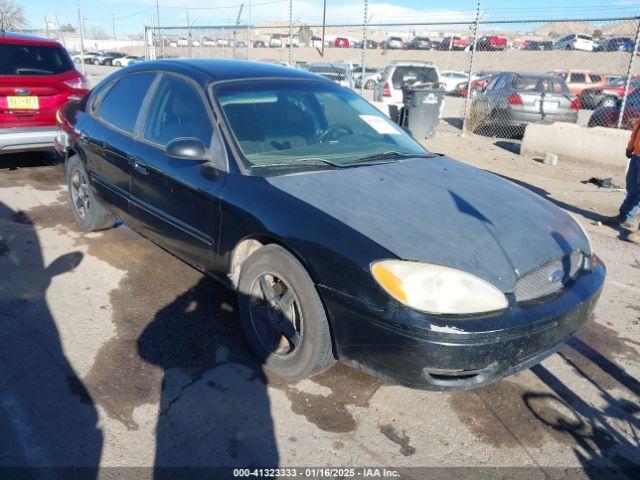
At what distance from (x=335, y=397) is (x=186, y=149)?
1649 millimetres

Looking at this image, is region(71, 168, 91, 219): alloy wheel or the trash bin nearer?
region(71, 168, 91, 219): alloy wheel

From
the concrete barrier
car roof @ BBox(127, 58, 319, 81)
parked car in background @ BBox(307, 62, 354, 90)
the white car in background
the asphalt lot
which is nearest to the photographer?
Result: the asphalt lot

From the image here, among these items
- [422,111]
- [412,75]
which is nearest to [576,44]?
[412,75]

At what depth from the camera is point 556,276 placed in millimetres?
2693

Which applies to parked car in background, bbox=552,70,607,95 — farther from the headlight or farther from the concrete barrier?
the headlight

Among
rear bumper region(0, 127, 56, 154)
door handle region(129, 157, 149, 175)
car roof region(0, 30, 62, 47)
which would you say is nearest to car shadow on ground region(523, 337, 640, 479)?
door handle region(129, 157, 149, 175)

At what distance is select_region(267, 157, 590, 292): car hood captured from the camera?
248 cm

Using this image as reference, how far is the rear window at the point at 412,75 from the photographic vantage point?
42.7 feet

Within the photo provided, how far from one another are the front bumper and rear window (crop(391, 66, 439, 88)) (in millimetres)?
11230

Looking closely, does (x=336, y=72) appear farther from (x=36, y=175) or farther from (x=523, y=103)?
(x=36, y=175)

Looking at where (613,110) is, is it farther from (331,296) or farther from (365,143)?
(331,296)

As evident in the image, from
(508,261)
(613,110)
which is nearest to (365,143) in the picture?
(508,261)

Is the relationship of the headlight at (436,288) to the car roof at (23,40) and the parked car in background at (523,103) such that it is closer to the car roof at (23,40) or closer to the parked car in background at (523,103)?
the car roof at (23,40)

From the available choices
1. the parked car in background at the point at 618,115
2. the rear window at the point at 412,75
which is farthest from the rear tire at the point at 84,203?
the parked car in background at the point at 618,115
